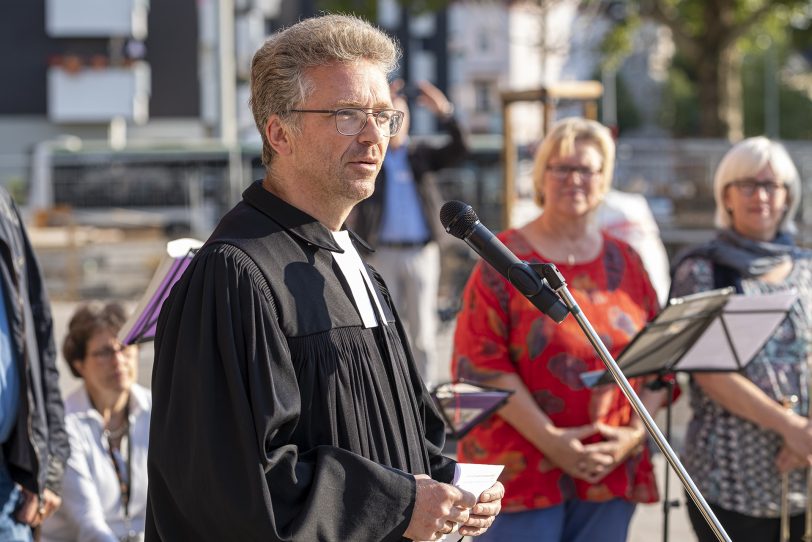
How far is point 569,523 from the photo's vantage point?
13.7ft

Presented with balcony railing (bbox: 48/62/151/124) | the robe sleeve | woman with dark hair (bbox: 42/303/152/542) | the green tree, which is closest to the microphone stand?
the robe sleeve

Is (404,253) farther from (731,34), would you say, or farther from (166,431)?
(731,34)

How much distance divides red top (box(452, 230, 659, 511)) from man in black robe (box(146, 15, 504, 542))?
1287 millimetres

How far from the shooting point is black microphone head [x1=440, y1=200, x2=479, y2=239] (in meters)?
2.95

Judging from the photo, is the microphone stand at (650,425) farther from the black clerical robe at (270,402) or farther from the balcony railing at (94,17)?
the balcony railing at (94,17)

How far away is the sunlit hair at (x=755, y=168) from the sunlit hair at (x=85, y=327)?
7.40ft

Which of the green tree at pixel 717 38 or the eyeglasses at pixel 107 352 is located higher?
the green tree at pixel 717 38

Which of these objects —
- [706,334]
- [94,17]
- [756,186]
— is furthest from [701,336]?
[94,17]

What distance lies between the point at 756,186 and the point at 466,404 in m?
1.44

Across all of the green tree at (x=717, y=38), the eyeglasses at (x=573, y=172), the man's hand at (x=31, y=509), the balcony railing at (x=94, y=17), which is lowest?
the man's hand at (x=31, y=509)

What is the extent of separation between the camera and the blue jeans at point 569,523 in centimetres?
408

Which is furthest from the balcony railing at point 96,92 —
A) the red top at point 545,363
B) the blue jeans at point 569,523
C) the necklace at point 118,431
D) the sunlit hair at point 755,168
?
the blue jeans at point 569,523

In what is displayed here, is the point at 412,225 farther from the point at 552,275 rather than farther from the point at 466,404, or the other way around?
the point at 552,275

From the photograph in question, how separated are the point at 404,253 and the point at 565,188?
4675 mm
